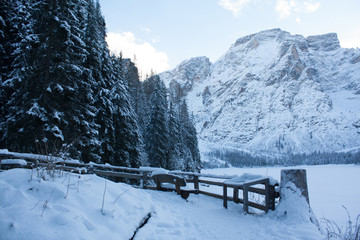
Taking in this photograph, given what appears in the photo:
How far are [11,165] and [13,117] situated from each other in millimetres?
6953

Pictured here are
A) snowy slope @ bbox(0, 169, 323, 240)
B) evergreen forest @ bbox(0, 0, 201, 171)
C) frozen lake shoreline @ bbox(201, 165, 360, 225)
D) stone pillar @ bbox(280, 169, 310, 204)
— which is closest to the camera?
snowy slope @ bbox(0, 169, 323, 240)

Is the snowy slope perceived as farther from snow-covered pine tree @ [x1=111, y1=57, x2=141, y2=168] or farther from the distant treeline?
the distant treeline

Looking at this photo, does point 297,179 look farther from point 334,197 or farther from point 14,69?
point 334,197

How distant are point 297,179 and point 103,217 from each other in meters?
4.44

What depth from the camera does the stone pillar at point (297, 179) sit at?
507 centimetres

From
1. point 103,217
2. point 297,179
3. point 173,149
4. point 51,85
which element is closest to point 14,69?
point 51,85

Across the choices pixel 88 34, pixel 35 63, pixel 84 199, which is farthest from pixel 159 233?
pixel 88 34

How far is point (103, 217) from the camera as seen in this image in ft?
12.1

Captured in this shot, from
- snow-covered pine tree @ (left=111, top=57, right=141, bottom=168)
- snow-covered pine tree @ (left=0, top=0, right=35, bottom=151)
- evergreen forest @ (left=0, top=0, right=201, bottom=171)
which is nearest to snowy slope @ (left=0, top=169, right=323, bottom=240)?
evergreen forest @ (left=0, top=0, right=201, bottom=171)

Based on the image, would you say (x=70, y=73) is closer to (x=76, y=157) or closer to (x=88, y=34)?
(x=76, y=157)

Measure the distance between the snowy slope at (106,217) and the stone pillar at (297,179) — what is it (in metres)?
0.23

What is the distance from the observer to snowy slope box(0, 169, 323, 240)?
267cm

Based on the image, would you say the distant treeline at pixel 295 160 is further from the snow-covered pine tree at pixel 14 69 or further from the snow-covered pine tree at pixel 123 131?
the snow-covered pine tree at pixel 14 69

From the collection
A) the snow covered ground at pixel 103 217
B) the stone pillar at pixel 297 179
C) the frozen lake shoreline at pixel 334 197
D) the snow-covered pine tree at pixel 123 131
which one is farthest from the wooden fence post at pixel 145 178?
the snow-covered pine tree at pixel 123 131
